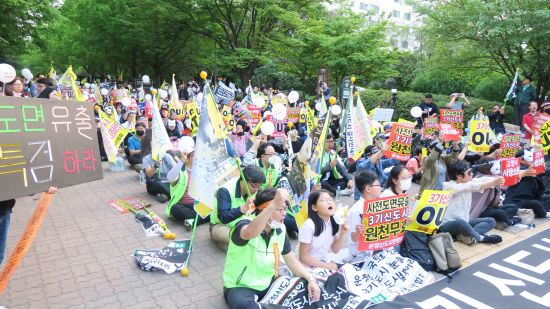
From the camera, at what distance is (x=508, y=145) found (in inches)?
311

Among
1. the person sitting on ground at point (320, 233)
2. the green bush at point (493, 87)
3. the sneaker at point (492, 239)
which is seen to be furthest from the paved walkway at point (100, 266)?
the green bush at point (493, 87)

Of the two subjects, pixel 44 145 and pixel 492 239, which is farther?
pixel 492 239

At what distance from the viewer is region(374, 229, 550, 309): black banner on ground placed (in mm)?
4500

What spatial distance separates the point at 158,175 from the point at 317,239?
500 centimetres

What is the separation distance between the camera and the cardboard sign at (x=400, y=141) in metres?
7.31

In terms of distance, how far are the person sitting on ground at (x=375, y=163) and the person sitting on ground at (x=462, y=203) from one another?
1316mm

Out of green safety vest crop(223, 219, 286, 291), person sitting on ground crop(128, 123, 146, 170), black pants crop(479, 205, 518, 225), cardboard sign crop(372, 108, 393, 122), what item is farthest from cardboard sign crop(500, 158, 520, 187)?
person sitting on ground crop(128, 123, 146, 170)

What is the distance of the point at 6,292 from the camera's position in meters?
4.61

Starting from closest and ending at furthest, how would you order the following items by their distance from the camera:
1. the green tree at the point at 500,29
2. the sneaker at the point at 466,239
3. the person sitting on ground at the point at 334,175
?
the sneaker at the point at 466,239, the person sitting on ground at the point at 334,175, the green tree at the point at 500,29

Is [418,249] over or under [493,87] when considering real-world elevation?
under

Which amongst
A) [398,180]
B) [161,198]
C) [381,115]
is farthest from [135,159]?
[398,180]

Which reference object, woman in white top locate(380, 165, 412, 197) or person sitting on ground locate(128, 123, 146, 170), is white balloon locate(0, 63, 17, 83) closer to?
person sitting on ground locate(128, 123, 146, 170)

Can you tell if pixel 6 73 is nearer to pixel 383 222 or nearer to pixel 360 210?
pixel 360 210

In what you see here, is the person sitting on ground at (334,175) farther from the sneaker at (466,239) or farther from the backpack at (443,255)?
the backpack at (443,255)
